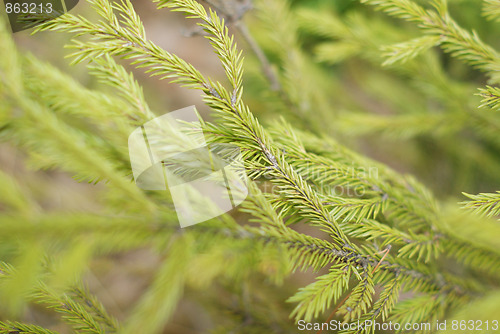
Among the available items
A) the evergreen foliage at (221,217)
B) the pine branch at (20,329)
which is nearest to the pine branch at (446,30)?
the evergreen foliage at (221,217)

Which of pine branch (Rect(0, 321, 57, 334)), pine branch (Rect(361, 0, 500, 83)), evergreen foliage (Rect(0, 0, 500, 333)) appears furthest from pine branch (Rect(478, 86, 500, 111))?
pine branch (Rect(0, 321, 57, 334))

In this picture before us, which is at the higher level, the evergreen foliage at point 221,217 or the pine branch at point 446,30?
the pine branch at point 446,30

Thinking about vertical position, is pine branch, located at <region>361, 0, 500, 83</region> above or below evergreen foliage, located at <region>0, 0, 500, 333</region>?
above

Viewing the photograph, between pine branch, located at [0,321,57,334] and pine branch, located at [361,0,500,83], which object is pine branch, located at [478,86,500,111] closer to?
pine branch, located at [361,0,500,83]

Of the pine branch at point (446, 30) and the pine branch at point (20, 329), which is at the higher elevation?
the pine branch at point (446, 30)

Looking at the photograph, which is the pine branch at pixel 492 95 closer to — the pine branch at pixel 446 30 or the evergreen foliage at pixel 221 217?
the evergreen foliage at pixel 221 217

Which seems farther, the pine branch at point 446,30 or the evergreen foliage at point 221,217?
the pine branch at point 446,30

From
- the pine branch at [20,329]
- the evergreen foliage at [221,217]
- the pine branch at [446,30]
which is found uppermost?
the pine branch at [446,30]

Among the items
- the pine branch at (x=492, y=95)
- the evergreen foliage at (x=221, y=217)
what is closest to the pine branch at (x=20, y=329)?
the evergreen foliage at (x=221, y=217)

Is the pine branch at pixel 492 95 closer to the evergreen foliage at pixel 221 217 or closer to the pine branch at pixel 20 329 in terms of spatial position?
the evergreen foliage at pixel 221 217

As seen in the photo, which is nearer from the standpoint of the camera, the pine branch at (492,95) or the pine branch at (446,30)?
the pine branch at (492,95)

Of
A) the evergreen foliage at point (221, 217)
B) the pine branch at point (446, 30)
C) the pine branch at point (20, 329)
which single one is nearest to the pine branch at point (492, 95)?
the evergreen foliage at point (221, 217)

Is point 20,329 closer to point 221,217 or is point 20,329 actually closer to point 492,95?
point 221,217
